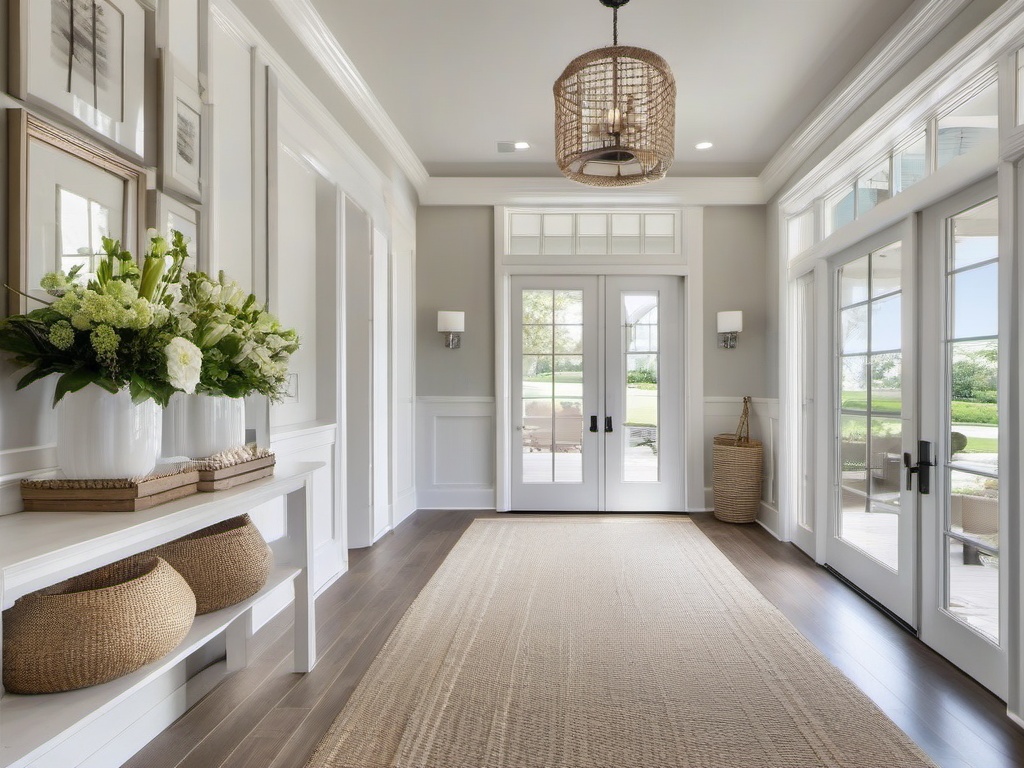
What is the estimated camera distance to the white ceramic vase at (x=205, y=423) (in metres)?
1.91

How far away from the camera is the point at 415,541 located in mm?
4449

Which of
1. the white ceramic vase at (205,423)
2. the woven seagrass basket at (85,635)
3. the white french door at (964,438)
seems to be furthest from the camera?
the white french door at (964,438)

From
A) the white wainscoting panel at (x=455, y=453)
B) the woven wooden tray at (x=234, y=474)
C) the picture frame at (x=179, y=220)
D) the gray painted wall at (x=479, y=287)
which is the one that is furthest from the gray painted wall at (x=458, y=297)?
the woven wooden tray at (x=234, y=474)

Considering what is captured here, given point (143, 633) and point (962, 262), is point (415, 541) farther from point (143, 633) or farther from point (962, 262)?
point (962, 262)

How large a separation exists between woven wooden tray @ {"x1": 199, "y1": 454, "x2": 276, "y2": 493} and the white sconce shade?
13.3ft

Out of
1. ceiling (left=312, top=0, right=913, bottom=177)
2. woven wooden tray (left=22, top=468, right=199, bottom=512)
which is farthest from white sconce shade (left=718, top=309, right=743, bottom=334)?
woven wooden tray (left=22, top=468, right=199, bottom=512)

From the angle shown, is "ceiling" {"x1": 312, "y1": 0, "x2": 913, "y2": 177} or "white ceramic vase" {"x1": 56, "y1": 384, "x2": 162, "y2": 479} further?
"ceiling" {"x1": 312, "y1": 0, "x2": 913, "y2": 177}

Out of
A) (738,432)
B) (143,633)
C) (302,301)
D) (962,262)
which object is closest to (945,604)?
(962,262)

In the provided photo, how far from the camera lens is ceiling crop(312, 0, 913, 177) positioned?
116 inches

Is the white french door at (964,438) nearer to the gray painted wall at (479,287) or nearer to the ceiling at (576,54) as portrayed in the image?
the ceiling at (576,54)

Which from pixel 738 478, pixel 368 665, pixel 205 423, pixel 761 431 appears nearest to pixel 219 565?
pixel 205 423

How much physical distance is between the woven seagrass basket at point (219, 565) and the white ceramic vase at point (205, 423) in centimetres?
27

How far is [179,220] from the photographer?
84.2 inches

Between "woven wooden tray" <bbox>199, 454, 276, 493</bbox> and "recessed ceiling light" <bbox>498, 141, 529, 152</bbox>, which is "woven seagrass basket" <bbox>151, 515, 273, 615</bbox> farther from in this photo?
"recessed ceiling light" <bbox>498, 141, 529, 152</bbox>
